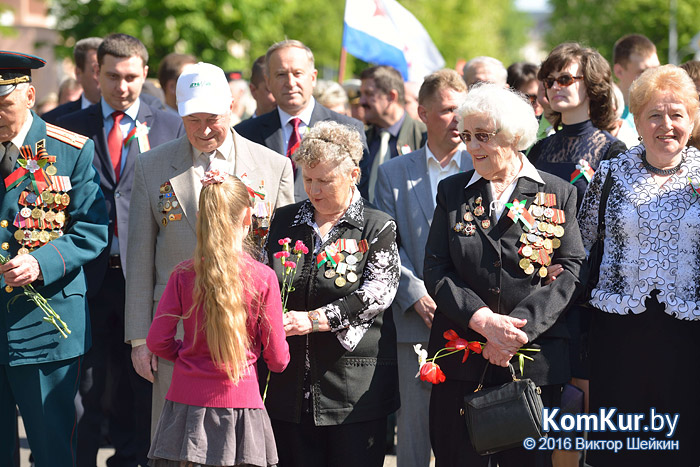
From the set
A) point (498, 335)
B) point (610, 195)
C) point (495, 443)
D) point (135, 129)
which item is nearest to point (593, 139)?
point (610, 195)

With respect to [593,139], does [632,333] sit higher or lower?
lower

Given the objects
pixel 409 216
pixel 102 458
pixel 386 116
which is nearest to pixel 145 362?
pixel 409 216

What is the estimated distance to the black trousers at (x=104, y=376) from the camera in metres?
5.71

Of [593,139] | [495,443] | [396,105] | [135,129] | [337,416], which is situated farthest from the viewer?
[396,105]

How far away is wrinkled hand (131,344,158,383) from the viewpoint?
477 centimetres

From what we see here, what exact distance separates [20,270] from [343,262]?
5.68ft

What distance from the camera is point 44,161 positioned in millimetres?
5000

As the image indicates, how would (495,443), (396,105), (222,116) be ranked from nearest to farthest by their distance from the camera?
1. (495,443)
2. (222,116)
3. (396,105)

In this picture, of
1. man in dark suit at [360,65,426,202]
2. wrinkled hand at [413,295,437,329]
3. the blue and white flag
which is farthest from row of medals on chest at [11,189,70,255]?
the blue and white flag

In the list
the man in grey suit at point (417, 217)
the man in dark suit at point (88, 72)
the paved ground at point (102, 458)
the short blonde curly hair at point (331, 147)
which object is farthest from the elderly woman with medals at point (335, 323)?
the man in dark suit at point (88, 72)

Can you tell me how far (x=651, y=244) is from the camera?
4.57 m

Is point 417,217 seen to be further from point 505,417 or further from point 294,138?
point 505,417

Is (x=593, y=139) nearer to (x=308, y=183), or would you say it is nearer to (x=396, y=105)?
(x=308, y=183)

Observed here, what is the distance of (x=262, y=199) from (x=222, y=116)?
20.4 inches
